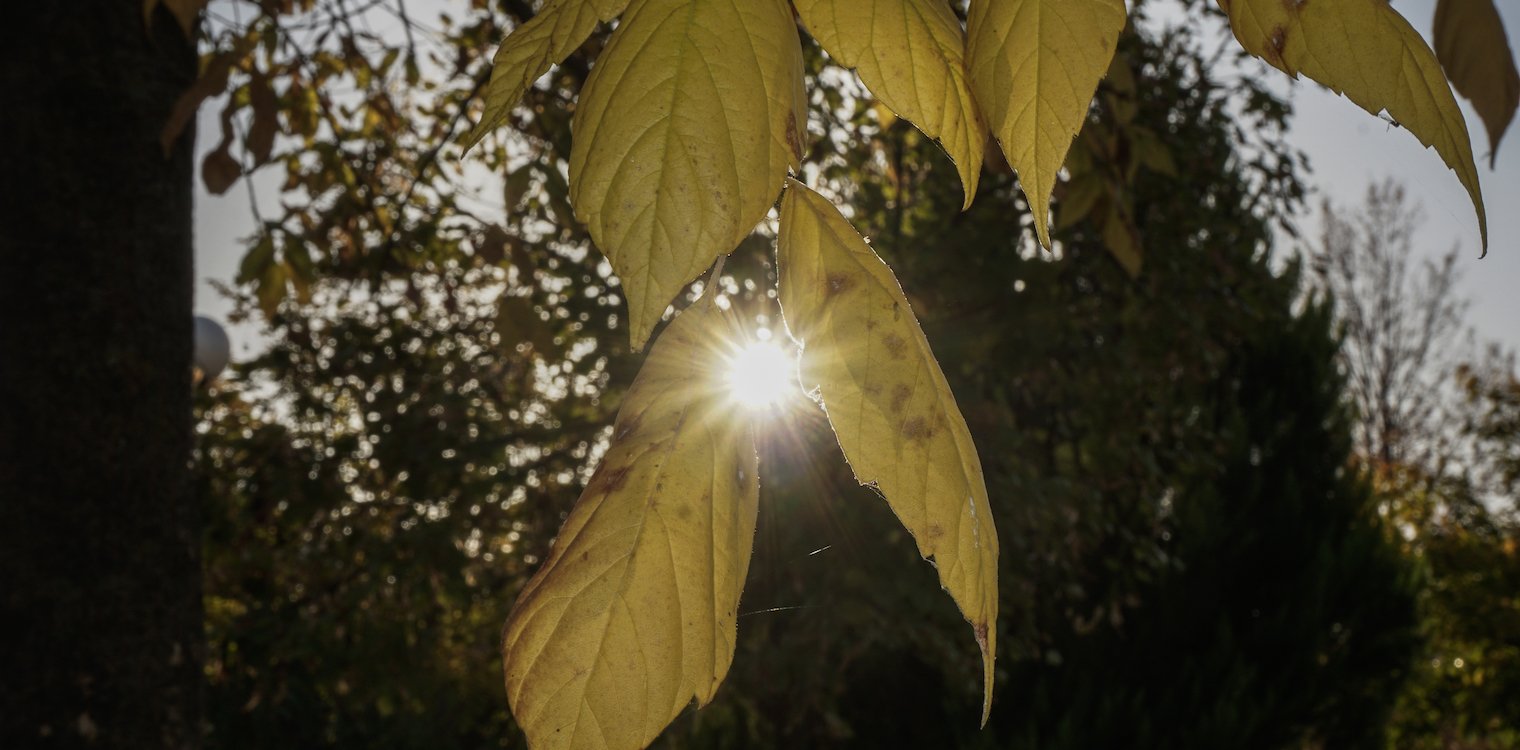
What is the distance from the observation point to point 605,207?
31 cm

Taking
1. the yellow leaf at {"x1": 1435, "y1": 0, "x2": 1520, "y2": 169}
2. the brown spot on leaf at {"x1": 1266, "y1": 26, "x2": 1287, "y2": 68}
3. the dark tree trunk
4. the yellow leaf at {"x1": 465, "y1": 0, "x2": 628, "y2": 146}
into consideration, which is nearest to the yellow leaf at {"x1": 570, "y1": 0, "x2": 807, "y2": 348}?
the yellow leaf at {"x1": 465, "y1": 0, "x2": 628, "y2": 146}

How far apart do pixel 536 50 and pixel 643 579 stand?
181 millimetres

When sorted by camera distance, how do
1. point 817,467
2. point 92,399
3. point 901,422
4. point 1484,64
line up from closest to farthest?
point 901,422
point 1484,64
point 92,399
point 817,467

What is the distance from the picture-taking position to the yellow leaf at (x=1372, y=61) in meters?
0.33

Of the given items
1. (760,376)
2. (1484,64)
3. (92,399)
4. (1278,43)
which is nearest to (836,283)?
(760,376)

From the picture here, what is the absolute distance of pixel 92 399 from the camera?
137cm

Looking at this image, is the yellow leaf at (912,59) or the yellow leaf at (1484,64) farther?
the yellow leaf at (1484,64)

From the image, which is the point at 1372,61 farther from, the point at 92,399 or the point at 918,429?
the point at 92,399

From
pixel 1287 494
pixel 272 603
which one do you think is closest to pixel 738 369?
pixel 272 603

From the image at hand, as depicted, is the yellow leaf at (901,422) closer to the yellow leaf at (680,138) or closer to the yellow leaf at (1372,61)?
the yellow leaf at (680,138)

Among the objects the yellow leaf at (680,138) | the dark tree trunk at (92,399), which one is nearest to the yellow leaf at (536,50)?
the yellow leaf at (680,138)

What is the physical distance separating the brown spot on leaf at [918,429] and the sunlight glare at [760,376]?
0.20 feet

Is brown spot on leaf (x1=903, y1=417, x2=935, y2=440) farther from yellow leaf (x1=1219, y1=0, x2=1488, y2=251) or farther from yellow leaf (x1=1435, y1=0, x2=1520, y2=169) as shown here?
yellow leaf (x1=1435, y1=0, x2=1520, y2=169)

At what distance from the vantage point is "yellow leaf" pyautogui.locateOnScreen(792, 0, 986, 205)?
0.37 m
